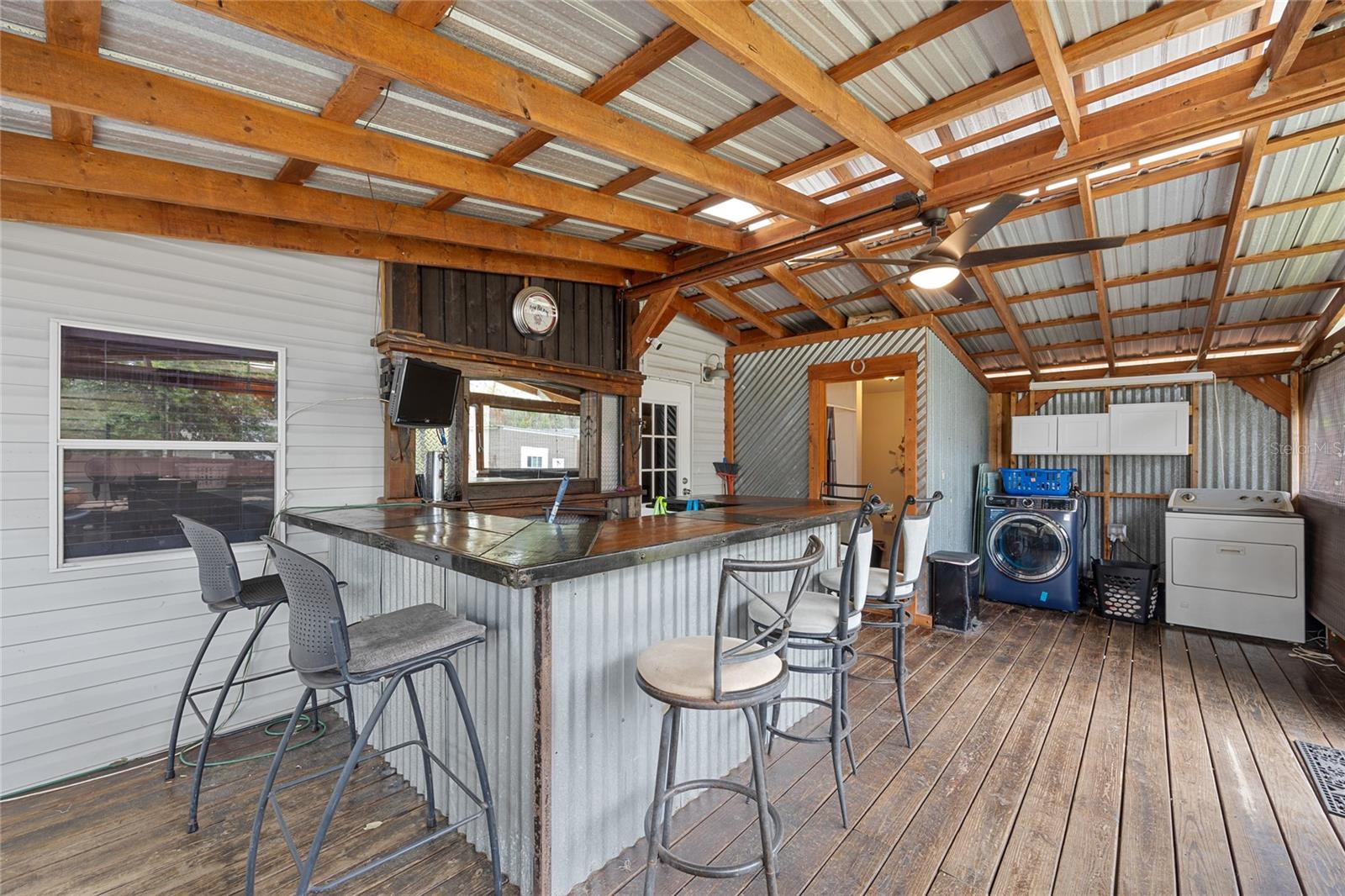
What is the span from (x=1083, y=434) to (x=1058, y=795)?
16.0 feet

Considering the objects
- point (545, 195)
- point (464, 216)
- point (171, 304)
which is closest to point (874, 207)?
point (545, 195)

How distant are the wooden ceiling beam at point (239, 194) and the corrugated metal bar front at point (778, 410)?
9.92 feet

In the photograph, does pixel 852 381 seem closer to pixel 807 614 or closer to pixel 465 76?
pixel 807 614

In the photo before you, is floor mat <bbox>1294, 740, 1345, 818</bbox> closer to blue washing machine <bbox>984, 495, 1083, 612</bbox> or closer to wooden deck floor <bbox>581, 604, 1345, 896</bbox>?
wooden deck floor <bbox>581, 604, 1345, 896</bbox>

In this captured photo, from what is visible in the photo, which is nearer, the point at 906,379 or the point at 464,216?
the point at 464,216

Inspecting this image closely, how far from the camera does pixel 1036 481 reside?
5.73 metres

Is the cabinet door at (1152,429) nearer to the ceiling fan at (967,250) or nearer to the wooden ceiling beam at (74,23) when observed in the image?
the ceiling fan at (967,250)

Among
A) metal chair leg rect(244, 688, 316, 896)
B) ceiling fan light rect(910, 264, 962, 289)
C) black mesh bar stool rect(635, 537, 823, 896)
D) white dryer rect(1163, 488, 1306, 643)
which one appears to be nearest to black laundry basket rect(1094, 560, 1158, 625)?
white dryer rect(1163, 488, 1306, 643)

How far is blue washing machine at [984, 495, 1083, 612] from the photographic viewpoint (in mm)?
5379

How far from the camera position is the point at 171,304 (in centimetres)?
290

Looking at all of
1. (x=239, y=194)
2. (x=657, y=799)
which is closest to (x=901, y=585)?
(x=657, y=799)

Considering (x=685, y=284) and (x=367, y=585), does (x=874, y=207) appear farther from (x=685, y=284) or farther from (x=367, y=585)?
(x=367, y=585)

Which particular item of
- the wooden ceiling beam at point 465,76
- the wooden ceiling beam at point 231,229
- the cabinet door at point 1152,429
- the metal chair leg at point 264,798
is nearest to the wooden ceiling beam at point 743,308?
the wooden ceiling beam at point 231,229

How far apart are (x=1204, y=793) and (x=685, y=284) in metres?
4.27
